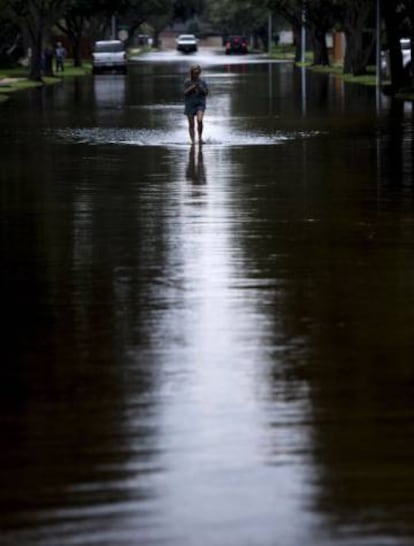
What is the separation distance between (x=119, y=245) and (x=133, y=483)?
8.16 m

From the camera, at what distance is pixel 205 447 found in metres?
7.92

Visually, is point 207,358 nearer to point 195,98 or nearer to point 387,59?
point 195,98

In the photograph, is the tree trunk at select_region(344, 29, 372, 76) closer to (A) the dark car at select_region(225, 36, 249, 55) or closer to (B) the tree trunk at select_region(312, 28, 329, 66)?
(B) the tree trunk at select_region(312, 28, 329, 66)

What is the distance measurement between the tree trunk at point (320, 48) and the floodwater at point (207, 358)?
207 feet

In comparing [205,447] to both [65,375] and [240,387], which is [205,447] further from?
[65,375]

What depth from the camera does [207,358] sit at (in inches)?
395

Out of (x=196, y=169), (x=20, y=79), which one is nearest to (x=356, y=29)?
(x=20, y=79)

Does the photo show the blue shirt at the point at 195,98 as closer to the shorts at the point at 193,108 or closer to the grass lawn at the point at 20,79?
the shorts at the point at 193,108

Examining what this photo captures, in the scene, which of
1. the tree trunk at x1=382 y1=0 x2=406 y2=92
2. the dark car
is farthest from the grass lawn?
the dark car

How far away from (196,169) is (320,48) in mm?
67146

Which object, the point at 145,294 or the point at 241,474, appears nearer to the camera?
the point at 241,474

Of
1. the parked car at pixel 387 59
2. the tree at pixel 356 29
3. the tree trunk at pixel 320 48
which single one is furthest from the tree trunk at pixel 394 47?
the tree trunk at pixel 320 48

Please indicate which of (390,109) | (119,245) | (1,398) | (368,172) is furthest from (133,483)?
(390,109)

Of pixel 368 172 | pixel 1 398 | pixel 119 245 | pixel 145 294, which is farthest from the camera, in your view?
pixel 368 172
